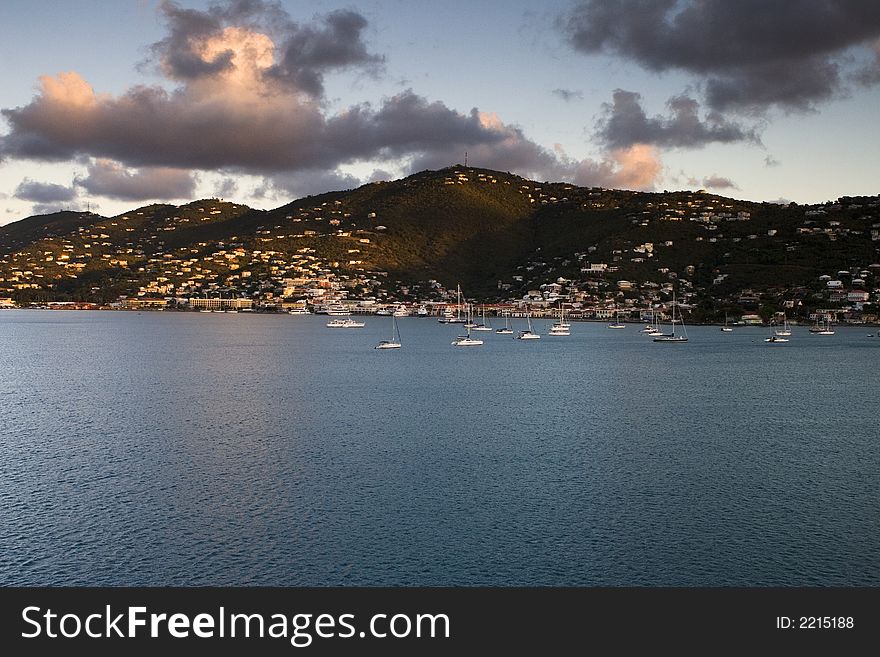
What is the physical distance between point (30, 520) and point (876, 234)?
193774 mm

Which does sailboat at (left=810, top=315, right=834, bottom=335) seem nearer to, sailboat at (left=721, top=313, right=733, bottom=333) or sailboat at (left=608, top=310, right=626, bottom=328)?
sailboat at (left=721, top=313, right=733, bottom=333)

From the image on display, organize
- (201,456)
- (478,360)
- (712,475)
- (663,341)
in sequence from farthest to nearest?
(663,341)
(478,360)
(201,456)
(712,475)

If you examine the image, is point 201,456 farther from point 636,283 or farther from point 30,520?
point 636,283

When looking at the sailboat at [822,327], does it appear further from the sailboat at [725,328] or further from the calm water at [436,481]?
the calm water at [436,481]

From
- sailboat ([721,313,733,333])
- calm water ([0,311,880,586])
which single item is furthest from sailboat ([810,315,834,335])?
calm water ([0,311,880,586])

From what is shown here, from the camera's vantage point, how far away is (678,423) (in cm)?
3691

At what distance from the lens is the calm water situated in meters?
17.6

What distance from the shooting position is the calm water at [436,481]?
17.6m

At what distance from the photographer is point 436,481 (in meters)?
24.9

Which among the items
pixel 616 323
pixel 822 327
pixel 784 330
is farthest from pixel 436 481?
pixel 616 323

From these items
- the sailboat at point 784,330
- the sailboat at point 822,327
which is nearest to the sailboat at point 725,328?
the sailboat at point 784,330

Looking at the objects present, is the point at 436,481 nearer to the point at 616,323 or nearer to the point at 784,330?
the point at 784,330

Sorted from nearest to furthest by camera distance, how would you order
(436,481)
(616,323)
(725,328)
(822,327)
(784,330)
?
(436,481) < (725,328) < (784,330) < (822,327) < (616,323)
